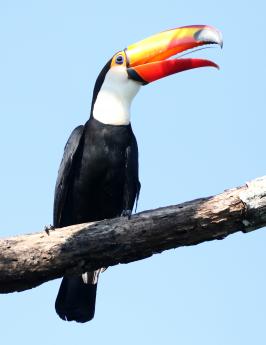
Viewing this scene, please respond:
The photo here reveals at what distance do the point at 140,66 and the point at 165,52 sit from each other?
445 millimetres

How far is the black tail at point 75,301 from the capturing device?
345 inches

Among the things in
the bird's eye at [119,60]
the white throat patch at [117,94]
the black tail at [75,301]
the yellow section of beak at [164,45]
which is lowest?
the black tail at [75,301]

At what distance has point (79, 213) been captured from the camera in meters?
9.12

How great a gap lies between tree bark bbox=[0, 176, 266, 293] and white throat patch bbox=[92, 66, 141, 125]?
277cm

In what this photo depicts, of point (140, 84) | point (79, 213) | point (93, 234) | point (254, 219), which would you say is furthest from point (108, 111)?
point (254, 219)

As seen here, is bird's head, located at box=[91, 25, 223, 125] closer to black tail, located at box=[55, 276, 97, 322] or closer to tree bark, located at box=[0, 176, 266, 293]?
black tail, located at box=[55, 276, 97, 322]

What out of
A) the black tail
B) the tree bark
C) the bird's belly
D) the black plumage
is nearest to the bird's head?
the black plumage

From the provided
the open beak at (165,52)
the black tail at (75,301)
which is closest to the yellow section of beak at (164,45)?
the open beak at (165,52)

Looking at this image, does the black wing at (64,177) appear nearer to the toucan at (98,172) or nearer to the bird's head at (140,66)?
the toucan at (98,172)

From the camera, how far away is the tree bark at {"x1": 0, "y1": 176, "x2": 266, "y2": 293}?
6656 mm

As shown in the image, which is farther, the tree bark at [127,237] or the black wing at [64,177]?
the black wing at [64,177]

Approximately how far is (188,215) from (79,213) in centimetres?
267

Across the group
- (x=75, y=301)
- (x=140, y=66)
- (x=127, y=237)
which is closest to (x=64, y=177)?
(x=75, y=301)

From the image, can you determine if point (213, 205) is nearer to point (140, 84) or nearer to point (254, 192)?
point (254, 192)
